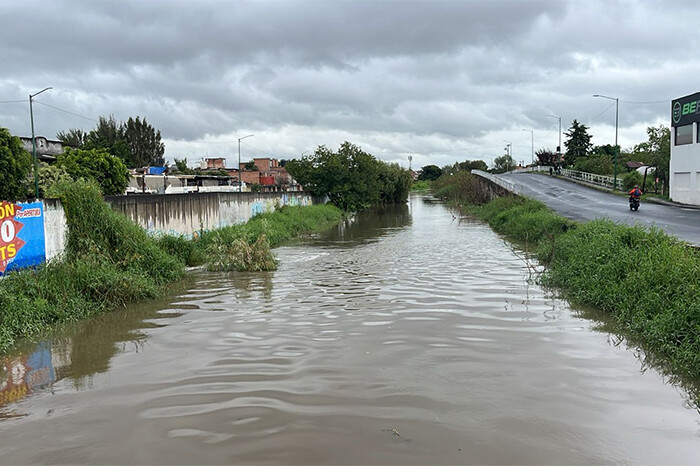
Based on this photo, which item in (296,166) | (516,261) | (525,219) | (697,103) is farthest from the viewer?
(296,166)

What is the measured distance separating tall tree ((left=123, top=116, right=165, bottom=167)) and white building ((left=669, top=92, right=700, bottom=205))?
7203 centimetres

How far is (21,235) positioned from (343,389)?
8.53 meters

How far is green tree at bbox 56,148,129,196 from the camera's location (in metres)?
39.7

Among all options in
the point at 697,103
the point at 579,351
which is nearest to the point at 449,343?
the point at 579,351

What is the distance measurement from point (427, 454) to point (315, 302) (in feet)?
23.5

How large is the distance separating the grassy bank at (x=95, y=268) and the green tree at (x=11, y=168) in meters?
15.7

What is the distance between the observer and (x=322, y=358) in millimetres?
8273

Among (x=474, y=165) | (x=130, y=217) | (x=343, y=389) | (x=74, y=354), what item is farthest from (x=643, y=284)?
(x=474, y=165)

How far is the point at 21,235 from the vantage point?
1180 cm

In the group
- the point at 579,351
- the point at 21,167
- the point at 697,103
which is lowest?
the point at 579,351

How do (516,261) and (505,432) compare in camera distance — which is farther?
(516,261)

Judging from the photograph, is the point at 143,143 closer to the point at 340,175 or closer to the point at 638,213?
the point at 340,175

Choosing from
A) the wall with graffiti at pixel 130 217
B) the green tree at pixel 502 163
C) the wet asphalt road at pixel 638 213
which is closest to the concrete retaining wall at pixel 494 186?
the wet asphalt road at pixel 638 213

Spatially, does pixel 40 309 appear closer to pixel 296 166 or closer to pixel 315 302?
pixel 315 302
